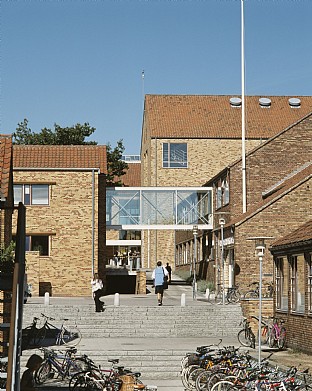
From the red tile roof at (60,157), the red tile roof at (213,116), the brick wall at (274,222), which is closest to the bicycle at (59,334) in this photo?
the brick wall at (274,222)

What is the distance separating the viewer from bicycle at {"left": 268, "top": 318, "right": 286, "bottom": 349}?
90.4 ft

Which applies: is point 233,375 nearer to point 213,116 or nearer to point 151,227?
point 151,227

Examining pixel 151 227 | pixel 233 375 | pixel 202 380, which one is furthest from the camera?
pixel 151 227

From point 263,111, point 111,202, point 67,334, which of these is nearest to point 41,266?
point 111,202

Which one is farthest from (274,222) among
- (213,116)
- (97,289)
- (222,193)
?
(213,116)

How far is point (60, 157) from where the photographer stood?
1876 inches

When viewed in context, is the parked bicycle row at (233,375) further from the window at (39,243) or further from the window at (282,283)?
the window at (39,243)

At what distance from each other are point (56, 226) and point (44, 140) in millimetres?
30824

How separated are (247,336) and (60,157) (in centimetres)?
2093

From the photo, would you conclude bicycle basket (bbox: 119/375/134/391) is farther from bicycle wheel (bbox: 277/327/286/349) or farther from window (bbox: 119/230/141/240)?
window (bbox: 119/230/141/240)

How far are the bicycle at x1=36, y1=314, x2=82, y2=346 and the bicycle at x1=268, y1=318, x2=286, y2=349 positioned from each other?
6.08 meters

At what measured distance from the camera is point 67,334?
30.5 m

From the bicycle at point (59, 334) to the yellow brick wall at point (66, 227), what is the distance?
44.1 feet

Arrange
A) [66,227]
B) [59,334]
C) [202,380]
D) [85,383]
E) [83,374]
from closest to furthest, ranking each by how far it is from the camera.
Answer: [202,380], [85,383], [83,374], [59,334], [66,227]
